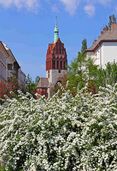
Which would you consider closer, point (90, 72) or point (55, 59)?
point (90, 72)

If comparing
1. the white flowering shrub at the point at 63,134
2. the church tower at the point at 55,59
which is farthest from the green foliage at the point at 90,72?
the church tower at the point at 55,59

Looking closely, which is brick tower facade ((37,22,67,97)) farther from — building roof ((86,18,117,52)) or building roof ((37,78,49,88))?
building roof ((86,18,117,52))

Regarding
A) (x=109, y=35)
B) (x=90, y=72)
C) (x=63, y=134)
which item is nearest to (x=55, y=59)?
(x=109, y=35)

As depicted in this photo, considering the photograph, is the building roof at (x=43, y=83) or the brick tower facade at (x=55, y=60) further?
the brick tower facade at (x=55, y=60)

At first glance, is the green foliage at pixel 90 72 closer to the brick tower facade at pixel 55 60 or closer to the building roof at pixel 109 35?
the building roof at pixel 109 35

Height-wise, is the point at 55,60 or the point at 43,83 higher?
the point at 55,60

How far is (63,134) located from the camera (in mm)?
9102

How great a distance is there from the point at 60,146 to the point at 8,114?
1.56 m

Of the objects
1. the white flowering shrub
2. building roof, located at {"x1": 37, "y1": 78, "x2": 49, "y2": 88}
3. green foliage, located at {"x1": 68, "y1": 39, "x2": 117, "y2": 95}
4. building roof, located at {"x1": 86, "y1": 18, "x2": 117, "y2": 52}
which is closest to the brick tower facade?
building roof, located at {"x1": 37, "y1": 78, "x2": 49, "y2": 88}

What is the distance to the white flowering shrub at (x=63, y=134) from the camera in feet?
28.3

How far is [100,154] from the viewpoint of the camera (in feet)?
28.2

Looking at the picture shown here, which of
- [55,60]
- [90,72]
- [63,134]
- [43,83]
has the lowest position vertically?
[63,134]

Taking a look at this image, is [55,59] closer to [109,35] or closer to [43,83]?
[43,83]

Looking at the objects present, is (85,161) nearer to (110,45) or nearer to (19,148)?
(19,148)
